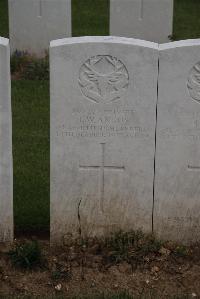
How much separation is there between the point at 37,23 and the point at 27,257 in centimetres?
643

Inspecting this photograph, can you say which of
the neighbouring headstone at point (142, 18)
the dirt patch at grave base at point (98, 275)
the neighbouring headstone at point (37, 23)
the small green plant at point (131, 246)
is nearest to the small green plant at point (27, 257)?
the dirt patch at grave base at point (98, 275)

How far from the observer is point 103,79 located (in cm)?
590

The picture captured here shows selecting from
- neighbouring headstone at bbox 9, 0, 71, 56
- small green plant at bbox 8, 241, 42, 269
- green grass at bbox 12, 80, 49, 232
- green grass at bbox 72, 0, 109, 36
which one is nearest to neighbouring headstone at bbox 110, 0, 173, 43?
neighbouring headstone at bbox 9, 0, 71, 56

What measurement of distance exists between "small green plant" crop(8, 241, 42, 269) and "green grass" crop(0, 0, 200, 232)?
0.63m

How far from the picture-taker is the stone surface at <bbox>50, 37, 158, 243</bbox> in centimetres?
584

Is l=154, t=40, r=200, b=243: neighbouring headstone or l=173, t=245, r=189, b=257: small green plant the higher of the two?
l=154, t=40, r=200, b=243: neighbouring headstone

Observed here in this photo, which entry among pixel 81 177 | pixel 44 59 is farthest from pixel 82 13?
pixel 81 177

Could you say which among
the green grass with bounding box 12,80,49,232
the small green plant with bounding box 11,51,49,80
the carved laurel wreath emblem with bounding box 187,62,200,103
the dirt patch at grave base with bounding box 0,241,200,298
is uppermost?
the small green plant with bounding box 11,51,49,80

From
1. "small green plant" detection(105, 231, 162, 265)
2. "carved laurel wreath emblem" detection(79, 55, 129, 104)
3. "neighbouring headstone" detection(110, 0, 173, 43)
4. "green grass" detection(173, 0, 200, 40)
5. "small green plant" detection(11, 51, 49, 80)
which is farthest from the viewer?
"green grass" detection(173, 0, 200, 40)

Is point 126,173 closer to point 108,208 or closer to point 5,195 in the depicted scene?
point 108,208

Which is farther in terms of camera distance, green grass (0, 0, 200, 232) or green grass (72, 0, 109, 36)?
green grass (72, 0, 109, 36)

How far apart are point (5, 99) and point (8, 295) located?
1.49m

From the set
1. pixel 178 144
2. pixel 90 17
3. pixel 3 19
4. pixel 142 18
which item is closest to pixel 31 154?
pixel 178 144

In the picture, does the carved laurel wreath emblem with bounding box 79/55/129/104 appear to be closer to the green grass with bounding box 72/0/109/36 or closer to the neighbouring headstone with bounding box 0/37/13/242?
the neighbouring headstone with bounding box 0/37/13/242
